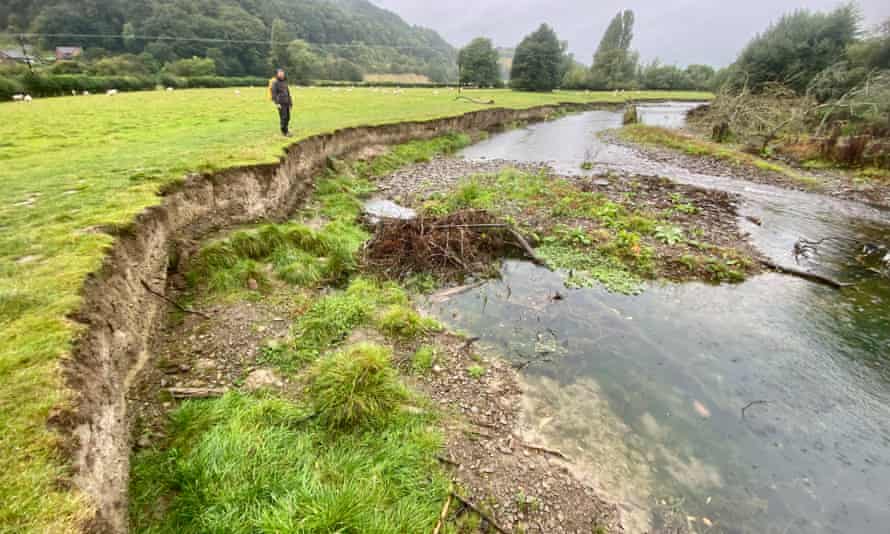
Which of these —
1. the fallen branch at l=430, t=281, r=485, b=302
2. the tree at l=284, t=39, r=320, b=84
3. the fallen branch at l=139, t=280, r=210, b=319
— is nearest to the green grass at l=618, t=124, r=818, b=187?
the fallen branch at l=430, t=281, r=485, b=302

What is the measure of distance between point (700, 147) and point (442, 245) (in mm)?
22832

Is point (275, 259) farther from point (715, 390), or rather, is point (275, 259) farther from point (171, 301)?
point (715, 390)

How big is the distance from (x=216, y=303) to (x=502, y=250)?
251 inches

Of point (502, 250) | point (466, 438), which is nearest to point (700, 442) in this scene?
point (466, 438)

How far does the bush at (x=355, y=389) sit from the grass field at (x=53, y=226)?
2.23 metres

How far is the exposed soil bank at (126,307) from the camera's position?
2.83m

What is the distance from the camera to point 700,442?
4.55 m

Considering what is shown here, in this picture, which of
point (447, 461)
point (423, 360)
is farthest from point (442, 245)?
point (447, 461)

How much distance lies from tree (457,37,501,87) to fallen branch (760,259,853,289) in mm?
71174

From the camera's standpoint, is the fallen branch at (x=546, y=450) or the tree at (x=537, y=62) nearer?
the fallen branch at (x=546, y=450)

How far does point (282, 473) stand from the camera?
11.5 feet

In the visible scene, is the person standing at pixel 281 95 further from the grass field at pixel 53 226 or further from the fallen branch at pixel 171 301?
the fallen branch at pixel 171 301

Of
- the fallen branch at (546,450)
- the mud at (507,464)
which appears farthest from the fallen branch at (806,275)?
the fallen branch at (546,450)

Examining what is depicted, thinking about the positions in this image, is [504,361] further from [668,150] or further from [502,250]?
[668,150]
